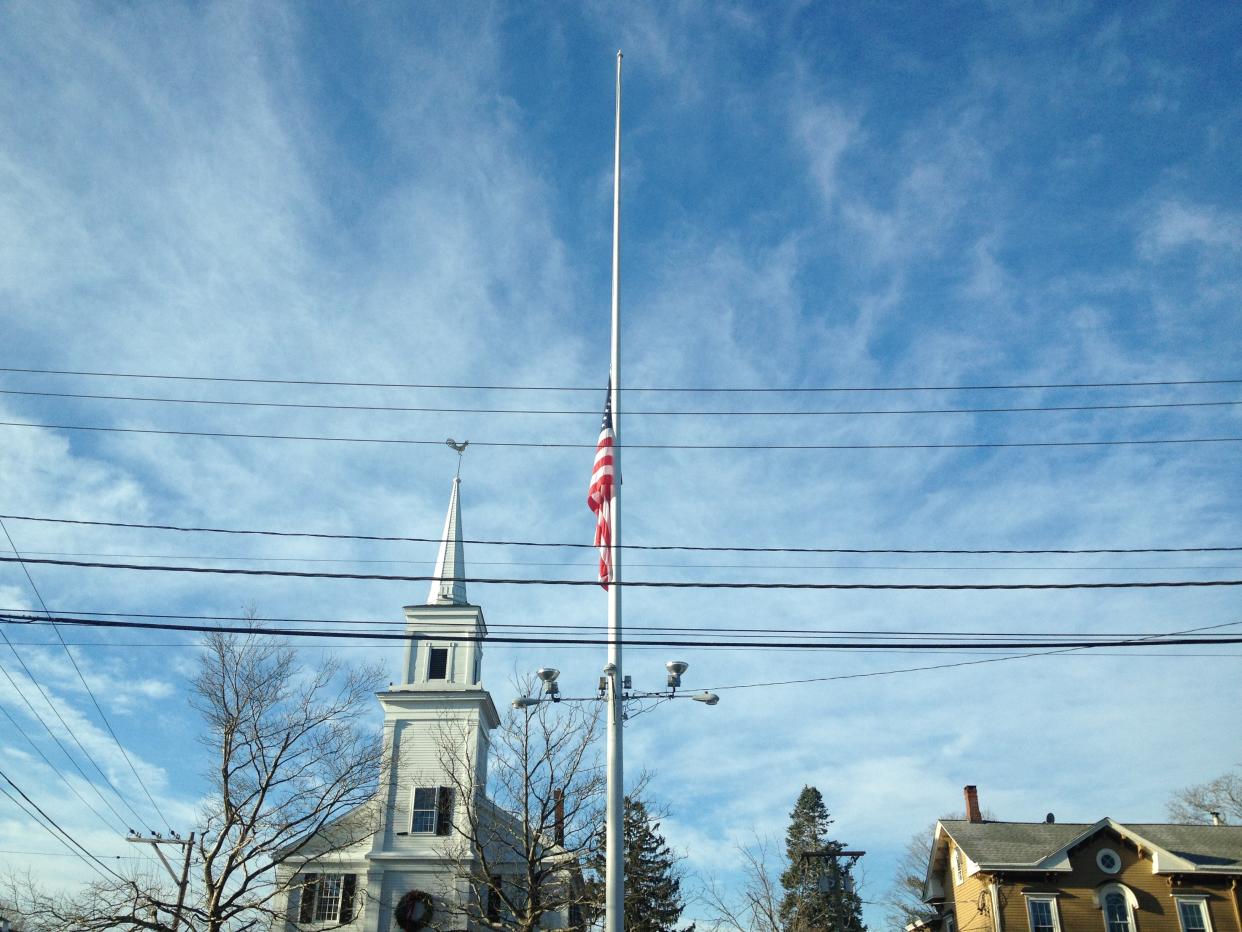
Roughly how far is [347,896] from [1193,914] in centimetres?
3132

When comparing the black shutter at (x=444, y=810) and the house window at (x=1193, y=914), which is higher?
the black shutter at (x=444, y=810)

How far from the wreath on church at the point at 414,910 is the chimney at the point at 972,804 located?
2208 centimetres

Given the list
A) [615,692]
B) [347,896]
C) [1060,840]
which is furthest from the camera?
[347,896]

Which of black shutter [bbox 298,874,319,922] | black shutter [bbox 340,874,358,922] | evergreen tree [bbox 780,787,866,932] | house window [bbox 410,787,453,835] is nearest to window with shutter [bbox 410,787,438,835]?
house window [bbox 410,787,453,835]

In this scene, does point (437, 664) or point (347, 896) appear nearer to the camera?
point (347, 896)

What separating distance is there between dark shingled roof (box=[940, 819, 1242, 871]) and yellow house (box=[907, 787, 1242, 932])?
0.04 metres

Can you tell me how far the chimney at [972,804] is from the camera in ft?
142

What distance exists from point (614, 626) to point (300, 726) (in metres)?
23.8

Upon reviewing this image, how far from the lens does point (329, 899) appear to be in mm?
42156

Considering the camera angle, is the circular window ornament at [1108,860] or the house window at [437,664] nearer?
the circular window ornament at [1108,860]

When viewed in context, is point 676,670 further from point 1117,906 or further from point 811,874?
point 811,874

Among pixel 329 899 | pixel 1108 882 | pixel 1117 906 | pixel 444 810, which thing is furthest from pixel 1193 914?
pixel 329 899

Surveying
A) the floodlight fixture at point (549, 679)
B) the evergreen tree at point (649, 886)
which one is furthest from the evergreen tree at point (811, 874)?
the floodlight fixture at point (549, 679)

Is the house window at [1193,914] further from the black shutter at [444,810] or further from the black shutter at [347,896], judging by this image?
the black shutter at [347,896]
